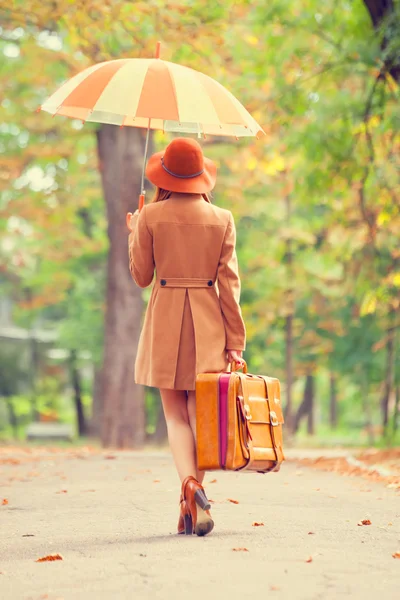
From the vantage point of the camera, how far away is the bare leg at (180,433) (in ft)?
20.2

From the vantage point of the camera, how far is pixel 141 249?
618 centimetres

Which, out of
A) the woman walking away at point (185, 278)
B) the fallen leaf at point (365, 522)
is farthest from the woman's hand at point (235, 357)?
the fallen leaf at point (365, 522)

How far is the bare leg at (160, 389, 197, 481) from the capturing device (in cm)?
615

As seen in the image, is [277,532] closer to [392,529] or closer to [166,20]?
[392,529]

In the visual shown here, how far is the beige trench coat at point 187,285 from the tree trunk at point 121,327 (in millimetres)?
11760

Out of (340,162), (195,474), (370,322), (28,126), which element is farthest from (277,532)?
(370,322)

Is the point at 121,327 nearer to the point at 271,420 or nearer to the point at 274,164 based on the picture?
the point at 274,164

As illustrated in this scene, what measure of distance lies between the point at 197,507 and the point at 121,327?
1232cm

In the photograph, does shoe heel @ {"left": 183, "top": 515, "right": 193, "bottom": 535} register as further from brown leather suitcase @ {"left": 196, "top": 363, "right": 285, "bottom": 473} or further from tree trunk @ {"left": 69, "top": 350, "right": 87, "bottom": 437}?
tree trunk @ {"left": 69, "top": 350, "right": 87, "bottom": 437}

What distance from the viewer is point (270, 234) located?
76.4 feet

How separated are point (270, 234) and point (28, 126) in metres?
6.28

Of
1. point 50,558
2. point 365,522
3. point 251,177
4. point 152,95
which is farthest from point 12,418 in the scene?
point 50,558

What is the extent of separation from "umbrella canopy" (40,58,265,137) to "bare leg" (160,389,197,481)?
1658 mm

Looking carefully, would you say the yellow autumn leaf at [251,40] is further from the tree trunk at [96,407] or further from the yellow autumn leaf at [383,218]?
the tree trunk at [96,407]
